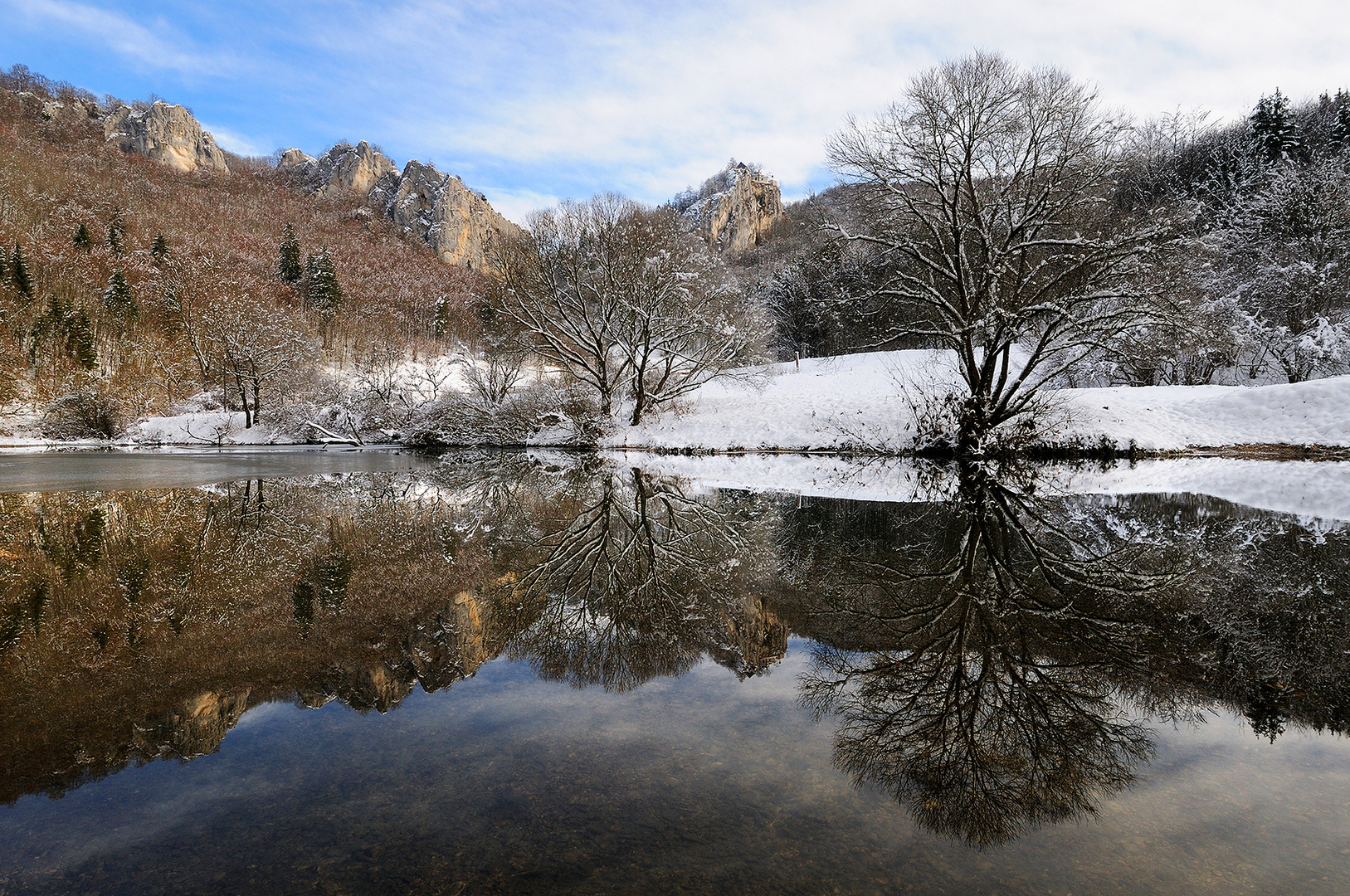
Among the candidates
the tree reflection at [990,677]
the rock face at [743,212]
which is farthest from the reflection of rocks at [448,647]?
the rock face at [743,212]

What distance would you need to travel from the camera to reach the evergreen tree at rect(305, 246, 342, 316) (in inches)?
2522

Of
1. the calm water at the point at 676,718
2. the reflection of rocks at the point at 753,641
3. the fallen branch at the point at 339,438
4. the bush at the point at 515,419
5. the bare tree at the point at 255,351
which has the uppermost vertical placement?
the bare tree at the point at 255,351

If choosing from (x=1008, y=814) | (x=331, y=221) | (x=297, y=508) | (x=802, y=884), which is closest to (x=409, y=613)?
(x=802, y=884)

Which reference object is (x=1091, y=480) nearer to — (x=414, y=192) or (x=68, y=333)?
(x=68, y=333)

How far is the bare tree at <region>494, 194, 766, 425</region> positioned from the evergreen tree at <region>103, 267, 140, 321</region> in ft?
144

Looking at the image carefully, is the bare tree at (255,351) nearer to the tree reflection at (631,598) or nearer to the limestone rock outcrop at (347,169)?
the tree reflection at (631,598)

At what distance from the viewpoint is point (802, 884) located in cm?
183

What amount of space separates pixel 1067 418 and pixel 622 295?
49.2 feet

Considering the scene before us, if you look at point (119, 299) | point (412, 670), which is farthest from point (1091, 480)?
point (119, 299)

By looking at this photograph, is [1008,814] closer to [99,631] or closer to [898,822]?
[898,822]

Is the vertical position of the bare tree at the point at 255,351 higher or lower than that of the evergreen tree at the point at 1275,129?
lower

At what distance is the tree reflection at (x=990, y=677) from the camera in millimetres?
2346

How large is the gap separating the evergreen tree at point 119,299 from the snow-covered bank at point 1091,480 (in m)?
53.7

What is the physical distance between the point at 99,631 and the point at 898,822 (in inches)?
190
